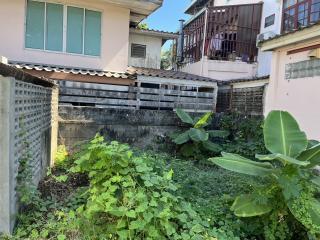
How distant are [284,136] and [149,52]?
11213 millimetres

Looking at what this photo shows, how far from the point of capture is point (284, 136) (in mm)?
5012

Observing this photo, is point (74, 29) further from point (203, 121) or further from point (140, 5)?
point (203, 121)

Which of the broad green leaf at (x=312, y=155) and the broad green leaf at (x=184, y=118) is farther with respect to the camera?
the broad green leaf at (x=184, y=118)

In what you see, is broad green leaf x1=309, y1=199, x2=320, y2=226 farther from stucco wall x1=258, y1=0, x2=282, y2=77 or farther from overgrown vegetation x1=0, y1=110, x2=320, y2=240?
stucco wall x1=258, y1=0, x2=282, y2=77

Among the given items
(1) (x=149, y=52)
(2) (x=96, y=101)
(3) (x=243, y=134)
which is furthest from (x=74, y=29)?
(3) (x=243, y=134)

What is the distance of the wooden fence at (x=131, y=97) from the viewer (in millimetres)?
10195

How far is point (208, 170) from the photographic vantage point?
8.72m

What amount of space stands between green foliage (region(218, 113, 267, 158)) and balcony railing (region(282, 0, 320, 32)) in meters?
4.26

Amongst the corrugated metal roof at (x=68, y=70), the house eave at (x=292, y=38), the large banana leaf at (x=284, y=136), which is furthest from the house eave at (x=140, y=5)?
the large banana leaf at (x=284, y=136)

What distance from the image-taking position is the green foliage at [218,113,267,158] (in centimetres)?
982

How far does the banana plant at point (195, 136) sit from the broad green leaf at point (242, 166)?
4489mm

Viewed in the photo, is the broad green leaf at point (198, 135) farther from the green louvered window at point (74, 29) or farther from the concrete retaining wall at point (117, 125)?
the green louvered window at point (74, 29)

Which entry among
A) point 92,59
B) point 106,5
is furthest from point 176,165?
point 106,5

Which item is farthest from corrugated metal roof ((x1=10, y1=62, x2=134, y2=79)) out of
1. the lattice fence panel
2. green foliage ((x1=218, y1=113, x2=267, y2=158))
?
green foliage ((x1=218, y1=113, x2=267, y2=158))
